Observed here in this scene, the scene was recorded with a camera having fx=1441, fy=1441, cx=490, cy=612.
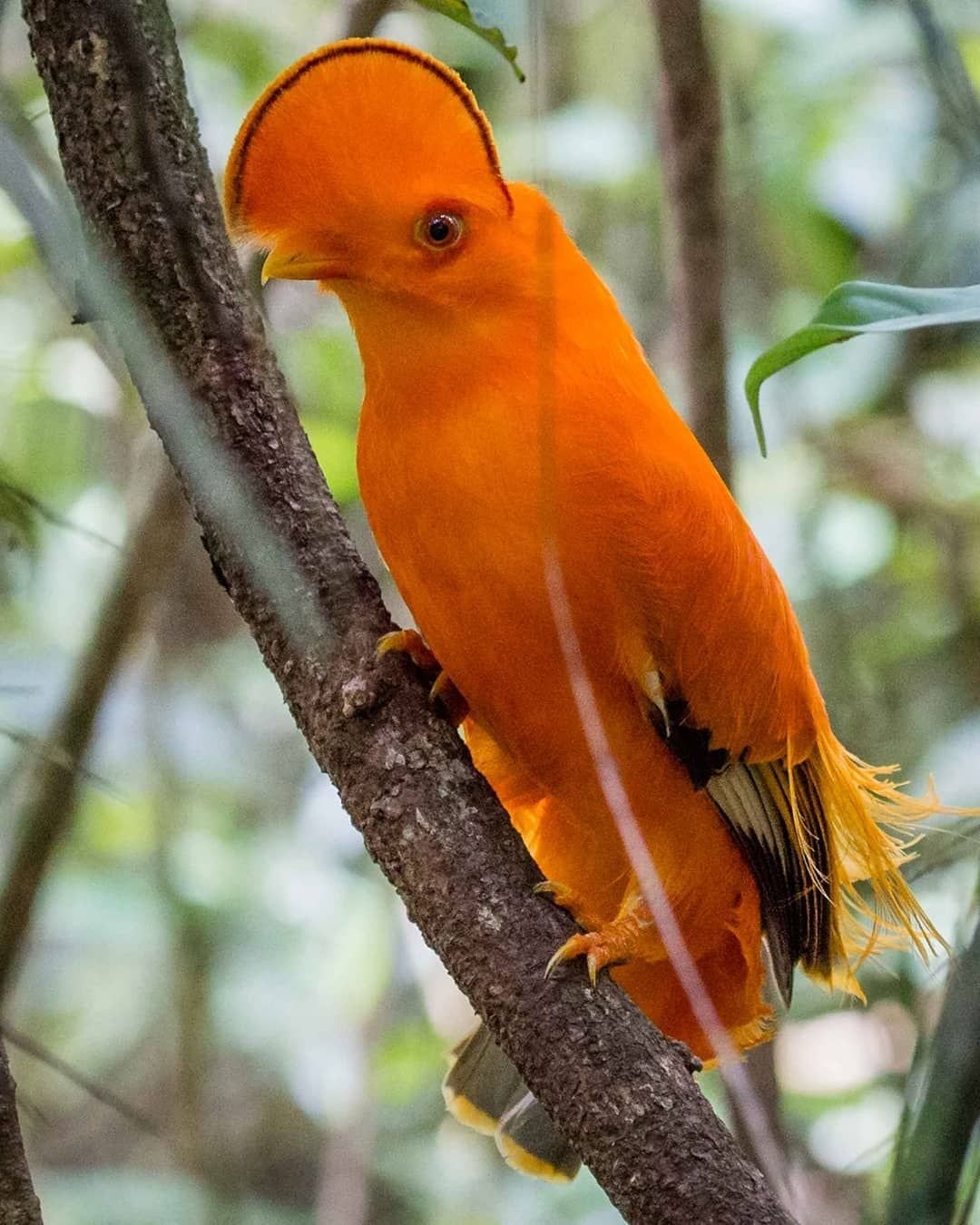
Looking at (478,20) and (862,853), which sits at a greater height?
(478,20)

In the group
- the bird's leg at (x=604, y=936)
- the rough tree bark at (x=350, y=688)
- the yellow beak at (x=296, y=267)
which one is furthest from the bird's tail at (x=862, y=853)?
the yellow beak at (x=296, y=267)

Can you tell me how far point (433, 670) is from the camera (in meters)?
1.93

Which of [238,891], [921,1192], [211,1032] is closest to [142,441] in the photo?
[238,891]

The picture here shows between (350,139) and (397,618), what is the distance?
2010 mm

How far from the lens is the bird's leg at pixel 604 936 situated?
5.07 feet

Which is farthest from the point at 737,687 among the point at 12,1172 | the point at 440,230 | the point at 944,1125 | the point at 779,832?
A: the point at 944,1125

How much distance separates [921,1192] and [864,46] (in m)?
3.00

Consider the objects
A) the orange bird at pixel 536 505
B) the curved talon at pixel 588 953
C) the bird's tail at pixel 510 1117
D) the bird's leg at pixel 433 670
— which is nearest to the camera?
the curved talon at pixel 588 953

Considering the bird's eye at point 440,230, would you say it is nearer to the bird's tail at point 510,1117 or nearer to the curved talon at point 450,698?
the curved talon at point 450,698

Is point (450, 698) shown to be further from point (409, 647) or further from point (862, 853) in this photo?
point (862, 853)

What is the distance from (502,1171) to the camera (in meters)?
3.78

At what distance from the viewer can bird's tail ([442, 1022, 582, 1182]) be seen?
2.33m

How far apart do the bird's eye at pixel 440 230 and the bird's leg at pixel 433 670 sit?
0.47m

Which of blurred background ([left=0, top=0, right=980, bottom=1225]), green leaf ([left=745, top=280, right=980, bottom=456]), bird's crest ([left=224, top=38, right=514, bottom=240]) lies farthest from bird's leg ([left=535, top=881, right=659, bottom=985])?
blurred background ([left=0, top=0, right=980, bottom=1225])
